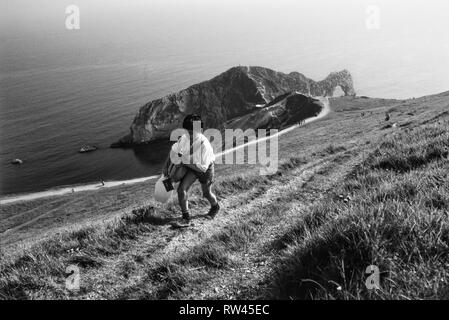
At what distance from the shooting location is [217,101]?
121 m

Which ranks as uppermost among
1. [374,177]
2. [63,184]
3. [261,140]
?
[374,177]

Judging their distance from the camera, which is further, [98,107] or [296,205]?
[98,107]

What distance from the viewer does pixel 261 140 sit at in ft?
234

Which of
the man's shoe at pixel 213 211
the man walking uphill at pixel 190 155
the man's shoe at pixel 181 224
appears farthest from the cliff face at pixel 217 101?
the man's shoe at pixel 181 224

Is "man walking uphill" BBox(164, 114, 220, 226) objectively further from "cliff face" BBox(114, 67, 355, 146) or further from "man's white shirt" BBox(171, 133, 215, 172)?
"cliff face" BBox(114, 67, 355, 146)

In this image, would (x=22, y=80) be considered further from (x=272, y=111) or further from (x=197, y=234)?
(x=197, y=234)

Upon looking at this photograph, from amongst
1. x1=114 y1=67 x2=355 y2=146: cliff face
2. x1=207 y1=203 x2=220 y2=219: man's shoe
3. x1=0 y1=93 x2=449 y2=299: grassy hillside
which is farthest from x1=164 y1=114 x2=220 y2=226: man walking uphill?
x1=114 y1=67 x2=355 y2=146: cliff face

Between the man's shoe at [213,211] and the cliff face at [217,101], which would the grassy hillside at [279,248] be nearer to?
the man's shoe at [213,211]

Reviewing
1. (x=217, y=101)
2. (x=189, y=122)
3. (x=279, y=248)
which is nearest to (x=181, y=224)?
(x=189, y=122)

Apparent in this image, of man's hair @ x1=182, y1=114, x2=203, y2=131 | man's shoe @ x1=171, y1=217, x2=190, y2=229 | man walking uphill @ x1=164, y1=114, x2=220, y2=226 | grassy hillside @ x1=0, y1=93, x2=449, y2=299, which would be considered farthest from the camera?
man walking uphill @ x1=164, y1=114, x2=220, y2=226

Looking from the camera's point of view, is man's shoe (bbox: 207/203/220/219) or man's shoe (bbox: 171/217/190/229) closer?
man's shoe (bbox: 171/217/190/229)

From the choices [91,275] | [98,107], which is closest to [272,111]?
[98,107]

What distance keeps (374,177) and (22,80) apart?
213829 mm

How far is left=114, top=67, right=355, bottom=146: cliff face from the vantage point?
4250 inches
